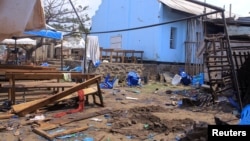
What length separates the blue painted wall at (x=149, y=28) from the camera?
19.6 m

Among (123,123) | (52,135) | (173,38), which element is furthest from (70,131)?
(173,38)

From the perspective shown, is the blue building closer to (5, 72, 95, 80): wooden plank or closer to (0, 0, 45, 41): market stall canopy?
(5, 72, 95, 80): wooden plank

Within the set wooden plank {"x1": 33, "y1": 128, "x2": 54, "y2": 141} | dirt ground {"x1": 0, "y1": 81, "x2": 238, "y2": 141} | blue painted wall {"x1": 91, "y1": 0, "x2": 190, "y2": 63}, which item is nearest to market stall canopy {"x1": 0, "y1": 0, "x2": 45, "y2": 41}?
wooden plank {"x1": 33, "y1": 128, "x2": 54, "y2": 141}

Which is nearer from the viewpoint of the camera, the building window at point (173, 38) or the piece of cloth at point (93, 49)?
the piece of cloth at point (93, 49)

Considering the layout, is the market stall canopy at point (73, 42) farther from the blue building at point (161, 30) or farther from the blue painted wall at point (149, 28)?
the blue building at point (161, 30)

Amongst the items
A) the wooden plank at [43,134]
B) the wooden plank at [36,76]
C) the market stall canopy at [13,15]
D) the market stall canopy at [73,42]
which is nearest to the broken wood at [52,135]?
the wooden plank at [43,134]

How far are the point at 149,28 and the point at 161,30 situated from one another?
0.99m

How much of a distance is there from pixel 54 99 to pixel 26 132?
1.70 m

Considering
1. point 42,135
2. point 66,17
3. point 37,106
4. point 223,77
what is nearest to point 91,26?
point 66,17

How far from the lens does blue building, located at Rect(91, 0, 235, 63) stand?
1952cm

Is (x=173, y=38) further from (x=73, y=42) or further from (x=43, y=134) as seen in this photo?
(x=43, y=134)

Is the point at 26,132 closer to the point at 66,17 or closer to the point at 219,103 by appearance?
the point at 219,103

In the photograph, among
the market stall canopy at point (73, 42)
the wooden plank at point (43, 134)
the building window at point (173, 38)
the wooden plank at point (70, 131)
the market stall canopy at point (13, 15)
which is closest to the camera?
the market stall canopy at point (13, 15)

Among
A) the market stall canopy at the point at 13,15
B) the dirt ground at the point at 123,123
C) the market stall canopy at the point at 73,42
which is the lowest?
the dirt ground at the point at 123,123
